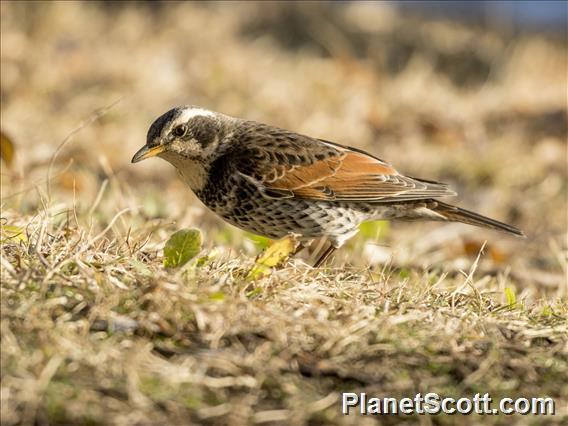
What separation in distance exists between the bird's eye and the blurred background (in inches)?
20.5


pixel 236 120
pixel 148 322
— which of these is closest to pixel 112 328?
pixel 148 322

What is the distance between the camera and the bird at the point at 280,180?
5.31 meters

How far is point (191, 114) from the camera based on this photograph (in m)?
5.67

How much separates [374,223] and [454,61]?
8.59 metres

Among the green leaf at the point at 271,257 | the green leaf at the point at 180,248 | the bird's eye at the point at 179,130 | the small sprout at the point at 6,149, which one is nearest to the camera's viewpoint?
the green leaf at the point at 271,257

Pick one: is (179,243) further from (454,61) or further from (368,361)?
(454,61)

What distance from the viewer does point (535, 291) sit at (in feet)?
19.1

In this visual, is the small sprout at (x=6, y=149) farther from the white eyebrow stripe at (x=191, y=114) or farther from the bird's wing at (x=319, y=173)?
the bird's wing at (x=319, y=173)

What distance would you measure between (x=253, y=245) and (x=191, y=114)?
928 millimetres

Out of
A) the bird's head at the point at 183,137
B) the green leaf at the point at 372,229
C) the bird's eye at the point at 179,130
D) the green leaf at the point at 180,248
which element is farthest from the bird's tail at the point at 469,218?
the green leaf at the point at 180,248

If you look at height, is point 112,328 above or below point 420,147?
above

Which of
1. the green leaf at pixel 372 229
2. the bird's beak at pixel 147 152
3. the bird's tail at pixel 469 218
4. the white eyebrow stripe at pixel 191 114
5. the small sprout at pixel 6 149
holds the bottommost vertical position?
the green leaf at pixel 372 229

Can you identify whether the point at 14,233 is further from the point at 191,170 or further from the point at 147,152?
the point at 191,170

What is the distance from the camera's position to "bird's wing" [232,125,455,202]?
17.7 ft
